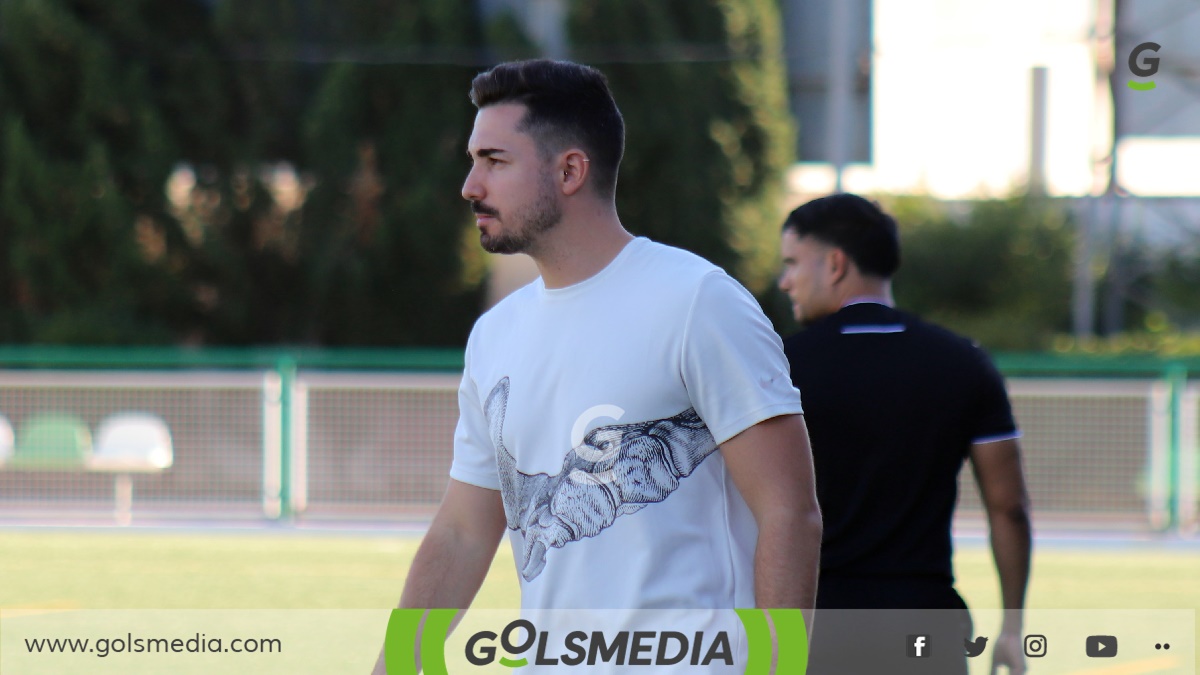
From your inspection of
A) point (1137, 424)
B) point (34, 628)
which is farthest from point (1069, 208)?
point (34, 628)

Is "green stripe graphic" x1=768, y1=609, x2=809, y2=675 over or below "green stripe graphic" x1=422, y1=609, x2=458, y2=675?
over

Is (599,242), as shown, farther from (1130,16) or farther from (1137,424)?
(1130,16)

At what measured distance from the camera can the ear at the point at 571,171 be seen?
2955 millimetres

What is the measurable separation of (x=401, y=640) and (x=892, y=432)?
1.32m

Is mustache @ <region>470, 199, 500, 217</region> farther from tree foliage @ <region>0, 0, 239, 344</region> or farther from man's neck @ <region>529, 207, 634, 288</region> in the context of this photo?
tree foliage @ <region>0, 0, 239, 344</region>

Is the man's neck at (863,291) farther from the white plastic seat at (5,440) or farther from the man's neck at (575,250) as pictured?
the white plastic seat at (5,440)

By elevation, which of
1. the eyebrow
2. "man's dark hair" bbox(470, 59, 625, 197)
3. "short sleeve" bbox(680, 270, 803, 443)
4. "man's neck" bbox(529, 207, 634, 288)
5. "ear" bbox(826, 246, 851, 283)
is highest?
"man's dark hair" bbox(470, 59, 625, 197)

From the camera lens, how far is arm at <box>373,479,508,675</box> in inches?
125

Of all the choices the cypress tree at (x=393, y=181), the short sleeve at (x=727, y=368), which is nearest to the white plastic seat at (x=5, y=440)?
the cypress tree at (x=393, y=181)

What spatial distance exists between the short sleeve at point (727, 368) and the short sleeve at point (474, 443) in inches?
21.6

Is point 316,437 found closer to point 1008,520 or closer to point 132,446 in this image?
point 132,446

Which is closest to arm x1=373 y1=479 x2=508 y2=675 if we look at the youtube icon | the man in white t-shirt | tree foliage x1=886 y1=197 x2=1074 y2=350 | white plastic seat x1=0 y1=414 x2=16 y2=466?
the man in white t-shirt

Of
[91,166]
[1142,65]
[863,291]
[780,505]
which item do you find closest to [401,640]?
[780,505]

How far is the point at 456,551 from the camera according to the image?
3.20m
